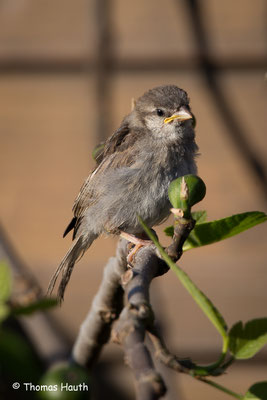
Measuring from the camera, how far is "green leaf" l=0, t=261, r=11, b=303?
1.06m

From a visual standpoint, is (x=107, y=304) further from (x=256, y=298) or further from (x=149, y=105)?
(x=256, y=298)

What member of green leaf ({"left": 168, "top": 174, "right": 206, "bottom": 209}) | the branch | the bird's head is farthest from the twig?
the bird's head

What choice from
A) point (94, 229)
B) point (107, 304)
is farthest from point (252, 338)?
point (94, 229)

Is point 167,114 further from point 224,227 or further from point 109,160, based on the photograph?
point 224,227

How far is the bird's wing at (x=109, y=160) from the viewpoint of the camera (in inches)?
90.4

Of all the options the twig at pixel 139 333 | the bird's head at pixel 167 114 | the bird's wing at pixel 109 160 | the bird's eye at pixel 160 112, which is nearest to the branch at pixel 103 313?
the twig at pixel 139 333

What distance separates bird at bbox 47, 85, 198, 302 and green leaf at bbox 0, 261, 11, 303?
96 cm

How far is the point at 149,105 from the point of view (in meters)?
2.49

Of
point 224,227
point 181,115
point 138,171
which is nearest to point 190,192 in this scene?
point 224,227

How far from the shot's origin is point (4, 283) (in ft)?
3.55

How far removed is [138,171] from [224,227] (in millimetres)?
1205

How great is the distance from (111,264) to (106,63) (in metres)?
2.30

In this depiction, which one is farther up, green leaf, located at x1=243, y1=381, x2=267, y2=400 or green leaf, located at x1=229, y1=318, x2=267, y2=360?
green leaf, located at x1=229, y1=318, x2=267, y2=360

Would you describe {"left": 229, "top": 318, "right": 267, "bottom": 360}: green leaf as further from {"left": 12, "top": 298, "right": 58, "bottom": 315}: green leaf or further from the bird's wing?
the bird's wing
